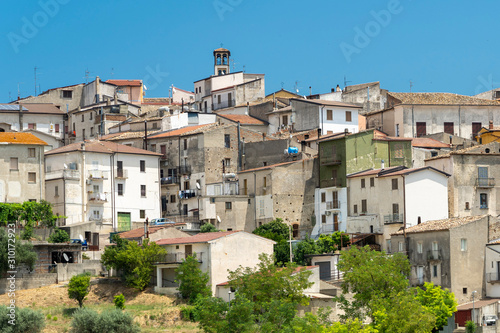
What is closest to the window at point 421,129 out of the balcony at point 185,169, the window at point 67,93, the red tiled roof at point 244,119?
the red tiled roof at point 244,119

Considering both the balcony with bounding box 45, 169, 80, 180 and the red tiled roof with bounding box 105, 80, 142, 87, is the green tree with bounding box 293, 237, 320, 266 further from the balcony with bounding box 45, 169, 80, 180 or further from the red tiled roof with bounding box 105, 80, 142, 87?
the red tiled roof with bounding box 105, 80, 142, 87

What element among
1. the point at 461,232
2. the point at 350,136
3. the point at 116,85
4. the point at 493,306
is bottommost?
the point at 493,306

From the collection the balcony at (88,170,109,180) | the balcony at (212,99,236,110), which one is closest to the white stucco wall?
the balcony at (88,170,109,180)

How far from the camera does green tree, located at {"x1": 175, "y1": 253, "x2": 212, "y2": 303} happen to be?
6619 centimetres

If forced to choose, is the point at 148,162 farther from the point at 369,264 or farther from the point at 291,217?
the point at 369,264

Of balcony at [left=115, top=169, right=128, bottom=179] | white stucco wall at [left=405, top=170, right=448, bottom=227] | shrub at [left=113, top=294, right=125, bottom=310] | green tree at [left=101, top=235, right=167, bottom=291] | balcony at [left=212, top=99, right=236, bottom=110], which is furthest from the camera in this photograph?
balcony at [left=212, top=99, right=236, bottom=110]

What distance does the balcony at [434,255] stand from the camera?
67.3 meters

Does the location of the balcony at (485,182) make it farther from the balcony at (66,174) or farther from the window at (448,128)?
the balcony at (66,174)

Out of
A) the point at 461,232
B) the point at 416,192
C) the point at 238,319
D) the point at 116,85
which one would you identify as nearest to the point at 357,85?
the point at 116,85

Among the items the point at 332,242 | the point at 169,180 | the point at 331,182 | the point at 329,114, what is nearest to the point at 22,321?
the point at 332,242

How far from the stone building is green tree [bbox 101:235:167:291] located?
12090mm

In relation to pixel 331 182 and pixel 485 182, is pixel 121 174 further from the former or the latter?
pixel 485 182

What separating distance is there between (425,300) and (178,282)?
51.2 feet

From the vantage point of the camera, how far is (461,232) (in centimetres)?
6706
